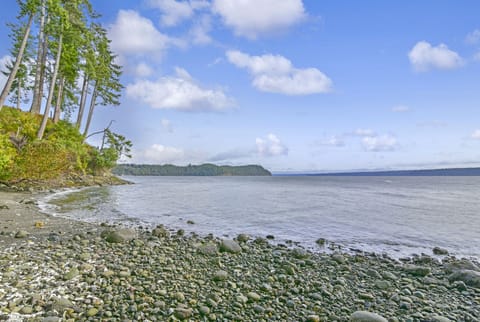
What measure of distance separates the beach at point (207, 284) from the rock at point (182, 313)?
0.02 metres

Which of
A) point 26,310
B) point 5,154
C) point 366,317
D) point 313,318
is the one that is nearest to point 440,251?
point 366,317

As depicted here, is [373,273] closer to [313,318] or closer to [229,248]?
[313,318]

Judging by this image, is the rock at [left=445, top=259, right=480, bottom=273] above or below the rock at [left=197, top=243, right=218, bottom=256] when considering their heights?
below

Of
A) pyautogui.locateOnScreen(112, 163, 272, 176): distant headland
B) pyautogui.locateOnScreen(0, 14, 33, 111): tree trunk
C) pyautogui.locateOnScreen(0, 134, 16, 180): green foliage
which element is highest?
pyautogui.locateOnScreen(0, 14, 33, 111): tree trunk

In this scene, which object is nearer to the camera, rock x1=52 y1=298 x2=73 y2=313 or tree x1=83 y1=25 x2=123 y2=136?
rock x1=52 y1=298 x2=73 y2=313

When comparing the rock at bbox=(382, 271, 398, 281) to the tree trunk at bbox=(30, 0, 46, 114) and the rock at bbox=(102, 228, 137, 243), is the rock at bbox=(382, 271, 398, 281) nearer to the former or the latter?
the rock at bbox=(102, 228, 137, 243)

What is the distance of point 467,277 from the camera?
612 centimetres

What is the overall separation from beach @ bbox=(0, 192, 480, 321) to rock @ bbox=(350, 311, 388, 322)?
16 mm

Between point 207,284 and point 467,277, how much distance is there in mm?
5957

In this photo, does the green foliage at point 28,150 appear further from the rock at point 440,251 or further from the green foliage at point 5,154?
the rock at point 440,251

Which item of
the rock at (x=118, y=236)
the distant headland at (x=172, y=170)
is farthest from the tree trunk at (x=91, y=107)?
the distant headland at (x=172, y=170)

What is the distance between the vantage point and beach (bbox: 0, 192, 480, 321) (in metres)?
4.04

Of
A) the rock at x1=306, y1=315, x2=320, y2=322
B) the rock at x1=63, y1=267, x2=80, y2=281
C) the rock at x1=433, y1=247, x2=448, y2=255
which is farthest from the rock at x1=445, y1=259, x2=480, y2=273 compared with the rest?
the rock at x1=63, y1=267, x2=80, y2=281

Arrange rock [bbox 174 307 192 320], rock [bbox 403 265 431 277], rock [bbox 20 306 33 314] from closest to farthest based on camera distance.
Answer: rock [bbox 20 306 33 314] → rock [bbox 174 307 192 320] → rock [bbox 403 265 431 277]
